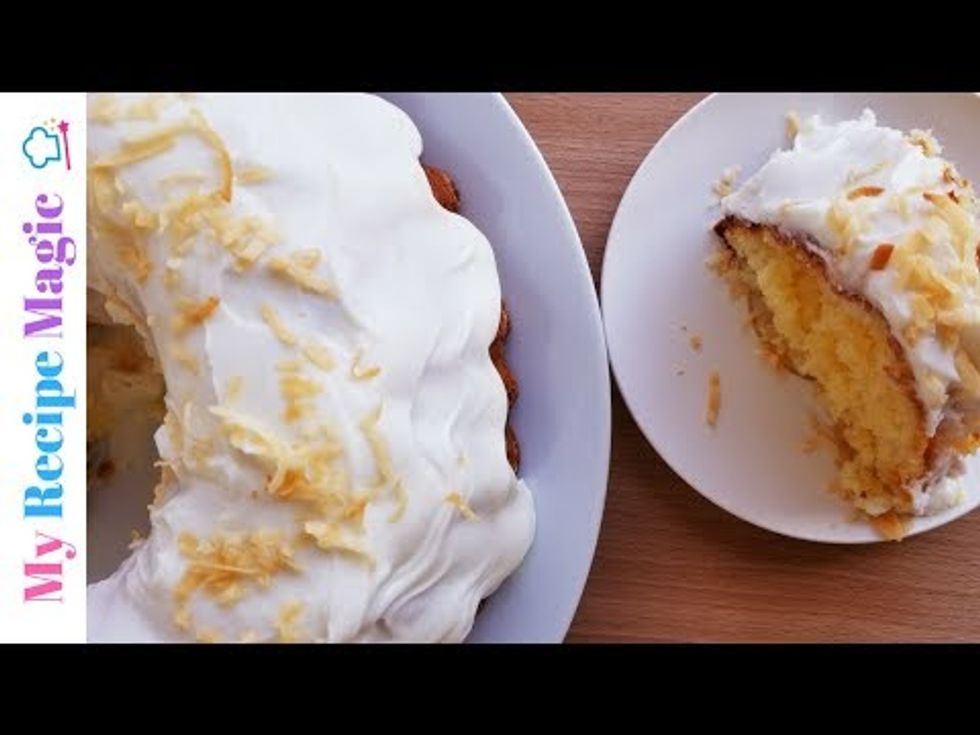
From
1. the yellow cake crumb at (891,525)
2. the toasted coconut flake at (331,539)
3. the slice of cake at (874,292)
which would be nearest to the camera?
the toasted coconut flake at (331,539)

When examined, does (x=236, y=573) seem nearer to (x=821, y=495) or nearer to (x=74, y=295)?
(x=74, y=295)

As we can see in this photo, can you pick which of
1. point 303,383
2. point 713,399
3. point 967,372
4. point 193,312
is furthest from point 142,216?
point 967,372

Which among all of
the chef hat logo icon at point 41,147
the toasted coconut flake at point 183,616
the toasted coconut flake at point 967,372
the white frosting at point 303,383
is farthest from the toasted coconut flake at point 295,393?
the toasted coconut flake at point 967,372

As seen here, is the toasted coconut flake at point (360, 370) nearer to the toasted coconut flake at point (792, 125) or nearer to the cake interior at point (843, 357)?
the cake interior at point (843, 357)

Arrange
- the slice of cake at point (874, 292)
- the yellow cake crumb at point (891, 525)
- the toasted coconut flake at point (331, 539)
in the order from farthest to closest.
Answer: the yellow cake crumb at point (891, 525), the slice of cake at point (874, 292), the toasted coconut flake at point (331, 539)

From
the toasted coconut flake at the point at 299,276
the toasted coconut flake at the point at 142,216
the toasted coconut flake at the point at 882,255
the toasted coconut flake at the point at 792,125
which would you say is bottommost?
the toasted coconut flake at the point at 299,276

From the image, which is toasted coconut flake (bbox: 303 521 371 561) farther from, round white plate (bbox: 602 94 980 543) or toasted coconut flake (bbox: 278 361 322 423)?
round white plate (bbox: 602 94 980 543)

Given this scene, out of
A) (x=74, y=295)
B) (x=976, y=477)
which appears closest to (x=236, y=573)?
(x=74, y=295)
